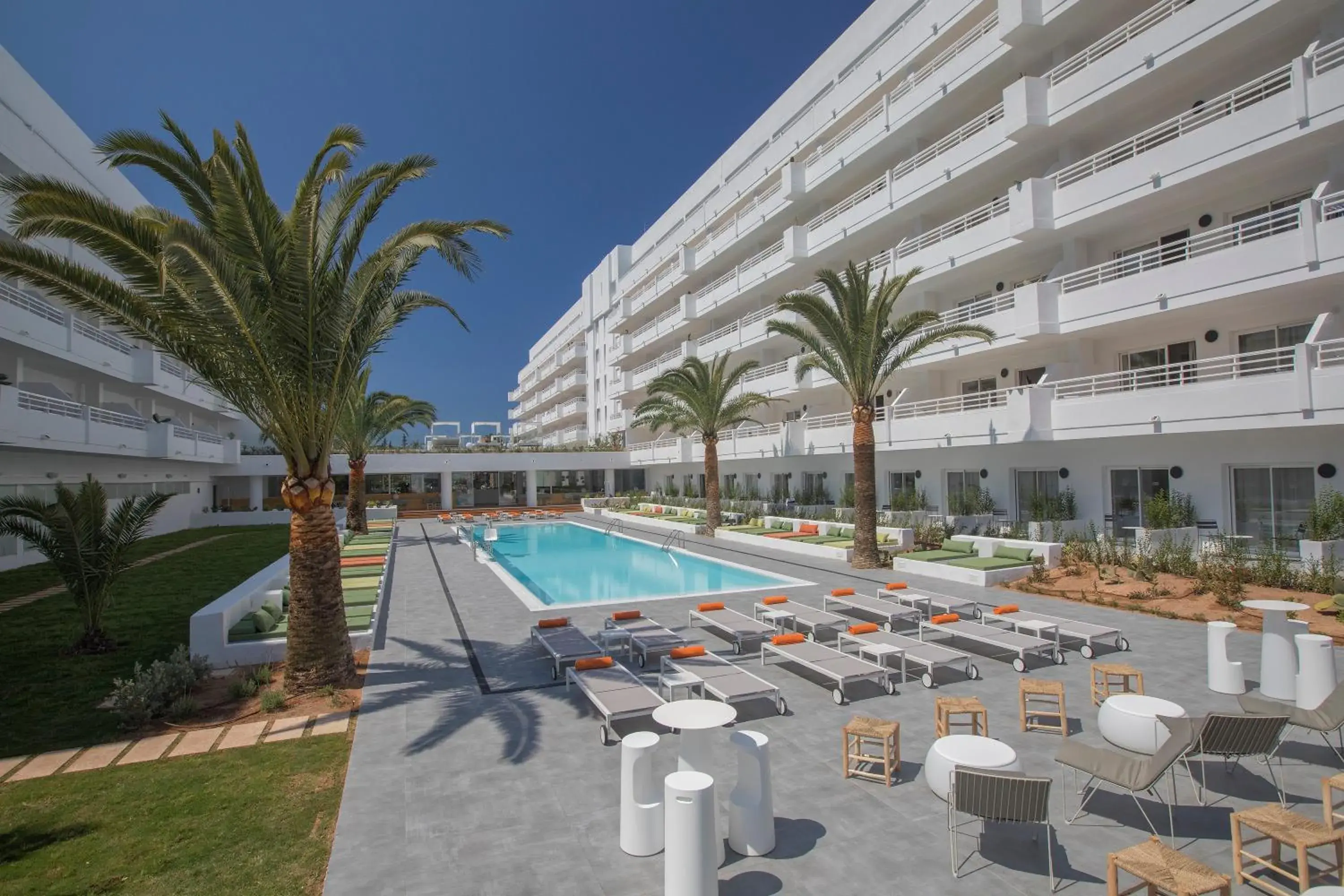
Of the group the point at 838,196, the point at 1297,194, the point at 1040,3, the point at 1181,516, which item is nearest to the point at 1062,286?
the point at 1297,194

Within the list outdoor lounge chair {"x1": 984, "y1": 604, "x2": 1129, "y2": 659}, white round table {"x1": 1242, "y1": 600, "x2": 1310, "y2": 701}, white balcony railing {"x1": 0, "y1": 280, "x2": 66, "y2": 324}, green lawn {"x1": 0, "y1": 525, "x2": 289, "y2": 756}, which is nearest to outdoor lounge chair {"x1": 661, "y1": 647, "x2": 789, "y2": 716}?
outdoor lounge chair {"x1": 984, "y1": 604, "x2": 1129, "y2": 659}

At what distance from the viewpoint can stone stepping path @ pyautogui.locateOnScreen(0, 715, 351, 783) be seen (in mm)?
6797

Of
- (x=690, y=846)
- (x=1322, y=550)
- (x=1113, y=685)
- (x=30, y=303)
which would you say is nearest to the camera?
(x=690, y=846)

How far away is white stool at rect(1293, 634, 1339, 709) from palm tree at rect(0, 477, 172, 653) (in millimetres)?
15155

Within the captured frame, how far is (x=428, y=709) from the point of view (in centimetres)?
818

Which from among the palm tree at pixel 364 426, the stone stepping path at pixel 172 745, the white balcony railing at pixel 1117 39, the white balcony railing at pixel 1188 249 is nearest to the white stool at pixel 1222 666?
the white balcony railing at pixel 1188 249

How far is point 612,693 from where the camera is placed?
784 centimetres

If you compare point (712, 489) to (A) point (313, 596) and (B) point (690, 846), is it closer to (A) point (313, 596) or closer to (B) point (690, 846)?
(A) point (313, 596)

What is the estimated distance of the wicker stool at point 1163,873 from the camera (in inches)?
148

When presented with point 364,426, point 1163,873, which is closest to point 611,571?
point 364,426

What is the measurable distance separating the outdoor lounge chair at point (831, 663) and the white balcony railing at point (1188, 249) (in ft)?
41.7

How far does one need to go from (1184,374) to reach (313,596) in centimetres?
1946

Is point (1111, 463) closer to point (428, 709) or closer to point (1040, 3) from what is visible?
point (1040, 3)

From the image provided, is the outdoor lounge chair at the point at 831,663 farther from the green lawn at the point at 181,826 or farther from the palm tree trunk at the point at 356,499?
the palm tree trunk at the point at 356,499
